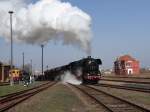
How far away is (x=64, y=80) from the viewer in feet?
211

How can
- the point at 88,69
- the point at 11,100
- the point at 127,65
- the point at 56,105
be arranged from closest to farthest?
the point at 56,105 → the point at 11,100 → the point at 88,69 → the point at 127,65

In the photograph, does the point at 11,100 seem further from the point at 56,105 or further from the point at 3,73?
the point at 3,73

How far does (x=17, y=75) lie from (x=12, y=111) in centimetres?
6085

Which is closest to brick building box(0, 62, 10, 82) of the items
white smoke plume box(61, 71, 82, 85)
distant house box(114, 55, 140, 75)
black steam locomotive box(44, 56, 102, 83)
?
white smoke plume box(61, 71, 82, 85)

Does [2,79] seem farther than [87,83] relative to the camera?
Yes

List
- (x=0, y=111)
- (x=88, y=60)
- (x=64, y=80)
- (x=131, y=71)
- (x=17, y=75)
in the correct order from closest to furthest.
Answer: (x=0, y=111) < (x=88, y=60) < (x=64, y=80) < (x=17, y=75) < (x=131, y=71)

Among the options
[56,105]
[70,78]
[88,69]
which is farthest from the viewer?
[70,78]

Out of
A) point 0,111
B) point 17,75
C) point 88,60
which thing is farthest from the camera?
point 17,75

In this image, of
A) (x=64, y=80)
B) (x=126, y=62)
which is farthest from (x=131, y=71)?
(x=64, y=80)

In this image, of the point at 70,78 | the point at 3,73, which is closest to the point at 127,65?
the point at 3,73

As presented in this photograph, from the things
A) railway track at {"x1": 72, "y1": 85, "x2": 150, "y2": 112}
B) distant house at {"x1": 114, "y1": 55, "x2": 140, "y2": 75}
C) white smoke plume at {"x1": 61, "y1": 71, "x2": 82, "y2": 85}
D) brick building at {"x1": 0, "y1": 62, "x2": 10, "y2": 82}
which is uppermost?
distant house at {"x1": 114, "y1": 55, "x2": 140, "y2": 75}

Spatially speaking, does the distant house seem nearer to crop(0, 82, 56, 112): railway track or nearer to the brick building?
the brick building

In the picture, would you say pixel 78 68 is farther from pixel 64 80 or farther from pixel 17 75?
pixel 17 75

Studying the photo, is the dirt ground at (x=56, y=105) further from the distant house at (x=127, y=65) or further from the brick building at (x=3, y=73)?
the distant house at (x=127, y=65)
